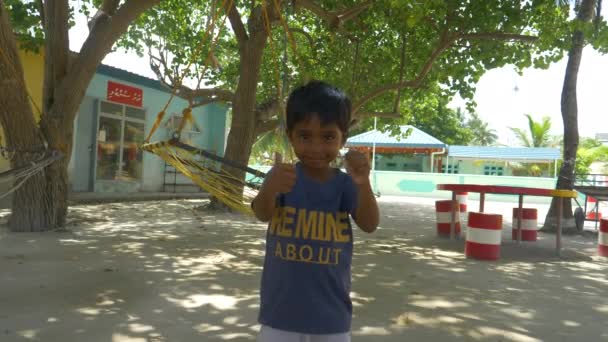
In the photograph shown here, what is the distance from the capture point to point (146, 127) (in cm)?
1233

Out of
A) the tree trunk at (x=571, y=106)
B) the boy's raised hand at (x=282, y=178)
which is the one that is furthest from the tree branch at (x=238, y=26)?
the boy's raised hand at (x=282, y=178)

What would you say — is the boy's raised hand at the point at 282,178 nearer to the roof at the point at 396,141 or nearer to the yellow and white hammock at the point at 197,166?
the yellow and white hammock at the point at 197,166

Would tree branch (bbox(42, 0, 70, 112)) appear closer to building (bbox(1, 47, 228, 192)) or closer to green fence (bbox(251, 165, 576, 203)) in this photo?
building (bbox(1, 47, 228, 192))

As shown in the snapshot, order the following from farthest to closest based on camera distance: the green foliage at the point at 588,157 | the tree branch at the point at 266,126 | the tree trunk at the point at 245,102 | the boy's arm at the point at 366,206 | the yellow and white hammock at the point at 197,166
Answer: the green foliage at the point at 588,157, the tree branch at the point at 266,126, the tree trunk at the point at 245,102, the yellow and white hammock at the point at 197,166, the boy's arm at the point at 366,206

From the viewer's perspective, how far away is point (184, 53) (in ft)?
36.3

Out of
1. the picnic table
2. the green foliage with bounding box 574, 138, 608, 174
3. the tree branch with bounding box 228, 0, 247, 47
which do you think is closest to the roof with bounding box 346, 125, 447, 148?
the green foliage with bounding box 574, 138, 608, 174

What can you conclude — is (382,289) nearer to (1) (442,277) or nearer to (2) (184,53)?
(1) (442,277)

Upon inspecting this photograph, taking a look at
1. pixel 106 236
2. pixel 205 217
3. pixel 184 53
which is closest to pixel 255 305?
pixel 106 236

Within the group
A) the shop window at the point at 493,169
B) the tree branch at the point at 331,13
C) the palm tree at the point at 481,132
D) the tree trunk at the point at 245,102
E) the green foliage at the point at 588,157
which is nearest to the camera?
the tree branch at the point at 331,13

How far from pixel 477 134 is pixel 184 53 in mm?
34912

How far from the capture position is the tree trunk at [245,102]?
304 inches

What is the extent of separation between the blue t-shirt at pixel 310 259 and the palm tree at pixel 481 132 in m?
42.2

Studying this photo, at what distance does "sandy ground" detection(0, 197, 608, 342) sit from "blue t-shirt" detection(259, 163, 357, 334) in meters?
1.16

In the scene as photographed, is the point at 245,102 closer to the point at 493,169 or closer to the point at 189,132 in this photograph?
the point at 189,132
